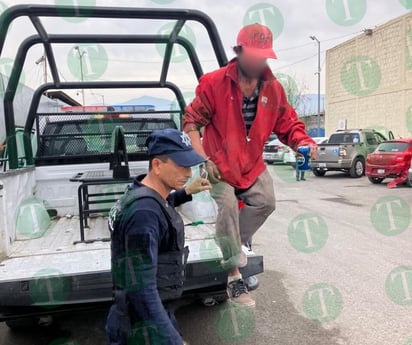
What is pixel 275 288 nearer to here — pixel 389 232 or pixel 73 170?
pixel 73 170

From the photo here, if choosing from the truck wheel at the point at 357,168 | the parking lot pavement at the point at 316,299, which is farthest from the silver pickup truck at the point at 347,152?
the parking lot pavement at the point at 316,299

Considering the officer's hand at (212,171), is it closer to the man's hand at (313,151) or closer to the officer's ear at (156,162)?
the man's hand at (313,151)

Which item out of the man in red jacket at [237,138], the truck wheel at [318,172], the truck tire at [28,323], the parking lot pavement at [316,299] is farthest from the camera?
the truck wheel at [318,172]

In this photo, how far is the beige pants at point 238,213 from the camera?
305 centimetres

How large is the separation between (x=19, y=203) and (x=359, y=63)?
24.2 metres

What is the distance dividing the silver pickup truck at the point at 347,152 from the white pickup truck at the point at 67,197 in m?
→ 12.2

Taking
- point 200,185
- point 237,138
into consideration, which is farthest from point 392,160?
point 200,185

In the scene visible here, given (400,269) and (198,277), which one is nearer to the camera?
(198,277)

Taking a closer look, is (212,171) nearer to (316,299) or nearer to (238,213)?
(238,213)

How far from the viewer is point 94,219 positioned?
16.6 feet

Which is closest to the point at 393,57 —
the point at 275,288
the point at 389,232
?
the point at 389,232

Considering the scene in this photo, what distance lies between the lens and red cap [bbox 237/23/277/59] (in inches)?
108

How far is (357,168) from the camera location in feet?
55.9

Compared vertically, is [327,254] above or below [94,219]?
below
